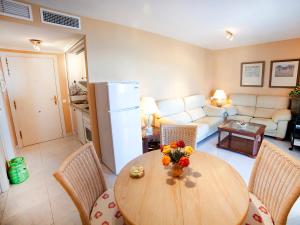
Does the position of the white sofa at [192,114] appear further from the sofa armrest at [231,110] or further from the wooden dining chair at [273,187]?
the wooden dining chair at [273,187]

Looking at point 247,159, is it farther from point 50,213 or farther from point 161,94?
point 50,213

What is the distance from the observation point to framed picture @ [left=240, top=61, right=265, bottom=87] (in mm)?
4469

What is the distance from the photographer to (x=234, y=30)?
3266 mm

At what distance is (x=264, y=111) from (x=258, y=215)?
384 cm

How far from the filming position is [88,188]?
131 centimetres

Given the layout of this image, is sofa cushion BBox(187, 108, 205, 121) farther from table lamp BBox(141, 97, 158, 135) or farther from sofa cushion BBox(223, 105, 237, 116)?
table lamp BBox(141, 97, 158, 135)

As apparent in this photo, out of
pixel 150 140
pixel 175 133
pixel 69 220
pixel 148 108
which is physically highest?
pixel 148 108

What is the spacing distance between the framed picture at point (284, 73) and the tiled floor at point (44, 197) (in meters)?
1.75

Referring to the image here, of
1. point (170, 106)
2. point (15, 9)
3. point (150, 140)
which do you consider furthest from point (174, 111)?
point (15, 9)

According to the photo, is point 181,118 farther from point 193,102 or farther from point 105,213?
point 105,213

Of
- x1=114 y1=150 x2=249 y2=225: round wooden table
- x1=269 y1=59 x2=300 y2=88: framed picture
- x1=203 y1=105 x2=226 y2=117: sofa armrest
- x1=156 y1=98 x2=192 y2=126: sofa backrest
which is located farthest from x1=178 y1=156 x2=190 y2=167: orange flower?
x1=269 y1=59 x2=300 y2=88: framed picture

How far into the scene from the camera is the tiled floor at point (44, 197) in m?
1.78

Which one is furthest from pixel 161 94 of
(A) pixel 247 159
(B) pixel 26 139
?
(B) pixel 26 139

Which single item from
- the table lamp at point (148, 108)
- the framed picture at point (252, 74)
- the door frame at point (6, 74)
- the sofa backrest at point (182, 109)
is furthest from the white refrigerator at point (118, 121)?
the framed picture at point (252, 74)
